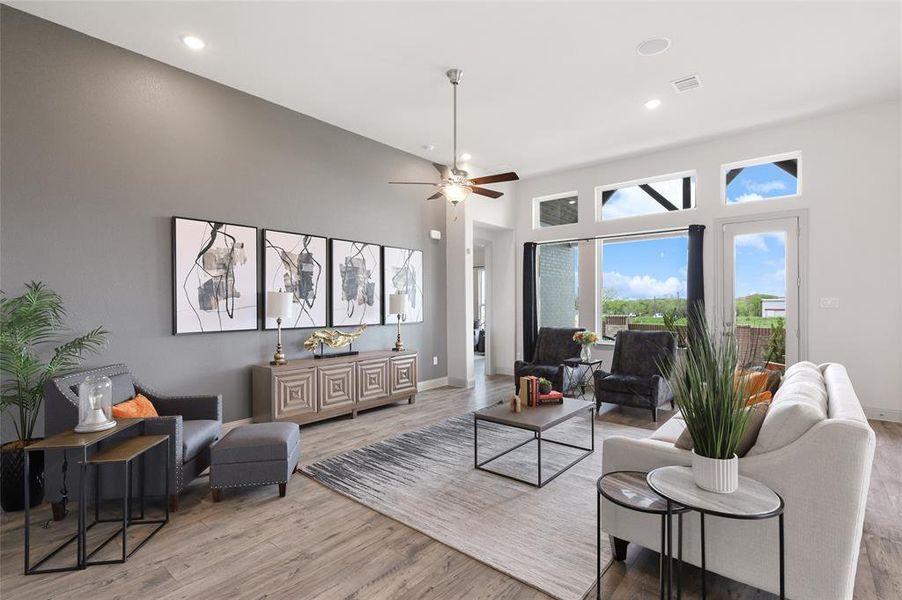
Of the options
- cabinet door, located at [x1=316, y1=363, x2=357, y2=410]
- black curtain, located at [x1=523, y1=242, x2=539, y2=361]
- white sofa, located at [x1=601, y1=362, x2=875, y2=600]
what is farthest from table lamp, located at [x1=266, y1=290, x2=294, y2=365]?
black curtain, located at [x1=523, y1=242, x2=539, y2=361]

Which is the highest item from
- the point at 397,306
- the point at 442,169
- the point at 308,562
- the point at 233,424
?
the point at 442,169

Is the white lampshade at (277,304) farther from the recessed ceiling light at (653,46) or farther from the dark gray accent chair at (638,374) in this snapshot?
the recessed ceiling light at (653,46)

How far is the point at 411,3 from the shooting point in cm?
311

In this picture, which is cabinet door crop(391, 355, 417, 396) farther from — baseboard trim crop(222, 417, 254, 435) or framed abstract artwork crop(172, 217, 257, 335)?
framed abstract artwork crop(172, 217, 257, 335)

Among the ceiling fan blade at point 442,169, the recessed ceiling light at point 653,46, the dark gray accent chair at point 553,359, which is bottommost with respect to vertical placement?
the dark gray accent chair at point 553,359

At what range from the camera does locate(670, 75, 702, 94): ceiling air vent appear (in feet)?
13.6

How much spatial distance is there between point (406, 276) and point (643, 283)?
3506mm

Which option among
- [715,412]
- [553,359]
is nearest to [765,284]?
[553,359]

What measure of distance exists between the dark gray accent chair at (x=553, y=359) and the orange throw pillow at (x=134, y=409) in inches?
151

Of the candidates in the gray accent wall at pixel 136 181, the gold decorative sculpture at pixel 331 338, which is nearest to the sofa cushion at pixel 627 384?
the gold decorative sculpture at pixel 331 338

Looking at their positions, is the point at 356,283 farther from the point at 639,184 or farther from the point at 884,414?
the point at 884,414

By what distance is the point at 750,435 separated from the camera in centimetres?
195

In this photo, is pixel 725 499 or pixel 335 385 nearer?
pixel 725 499

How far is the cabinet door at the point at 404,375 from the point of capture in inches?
214
